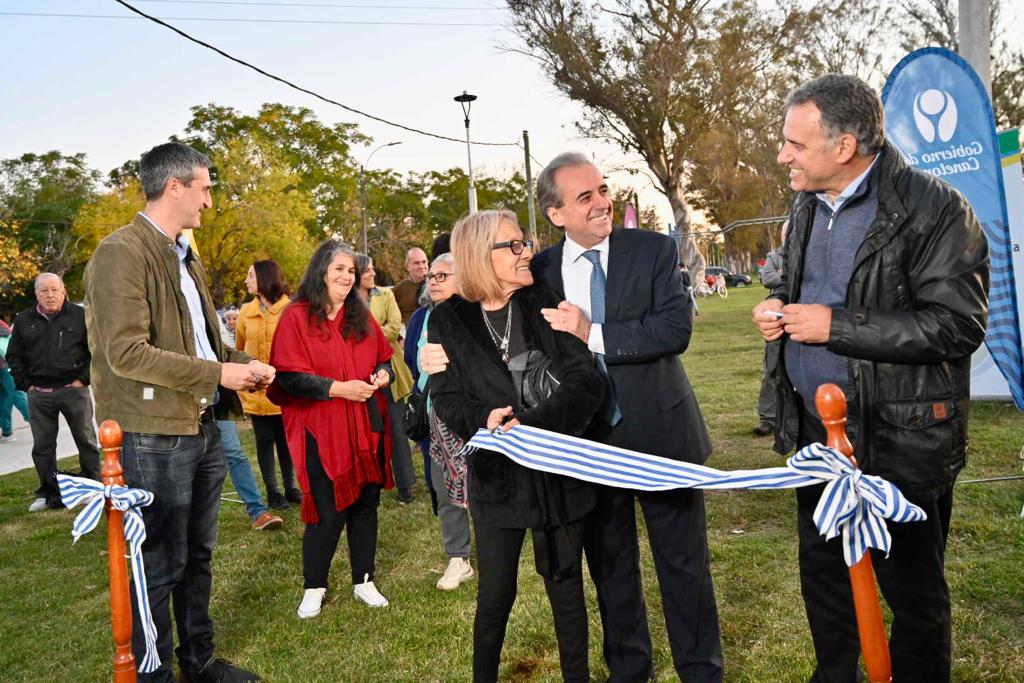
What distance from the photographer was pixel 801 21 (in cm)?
3391

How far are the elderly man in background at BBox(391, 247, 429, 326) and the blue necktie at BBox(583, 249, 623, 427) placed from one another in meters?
5.01

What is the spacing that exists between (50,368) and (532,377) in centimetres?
654

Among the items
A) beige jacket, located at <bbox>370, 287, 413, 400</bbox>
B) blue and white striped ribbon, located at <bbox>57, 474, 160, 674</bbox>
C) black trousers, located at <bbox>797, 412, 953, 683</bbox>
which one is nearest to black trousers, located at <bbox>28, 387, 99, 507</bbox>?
beige jacket, located at <bbox>370, 287, 413, 400</bbox>

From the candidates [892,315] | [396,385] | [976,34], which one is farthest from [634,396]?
[976,34]

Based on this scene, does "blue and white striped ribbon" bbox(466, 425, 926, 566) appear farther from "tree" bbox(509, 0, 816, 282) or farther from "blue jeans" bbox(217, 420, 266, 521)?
"tree" bbox(509, 0, 816, 282)

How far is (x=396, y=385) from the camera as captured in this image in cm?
692

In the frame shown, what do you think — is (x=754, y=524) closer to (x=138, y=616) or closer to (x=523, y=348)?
(x=523, y=348)

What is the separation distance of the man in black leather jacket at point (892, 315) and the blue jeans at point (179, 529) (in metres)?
2.38

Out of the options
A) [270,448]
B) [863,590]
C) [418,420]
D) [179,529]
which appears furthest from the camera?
[270,448]

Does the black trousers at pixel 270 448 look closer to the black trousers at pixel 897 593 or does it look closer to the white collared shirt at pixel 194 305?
the white collared shirt at pixel 194 305

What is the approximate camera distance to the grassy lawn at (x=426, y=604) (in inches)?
153

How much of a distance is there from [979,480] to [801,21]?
32.1 m

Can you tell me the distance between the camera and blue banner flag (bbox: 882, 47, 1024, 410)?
20.0 feet

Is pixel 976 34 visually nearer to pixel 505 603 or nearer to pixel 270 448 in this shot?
pixel 505 603
